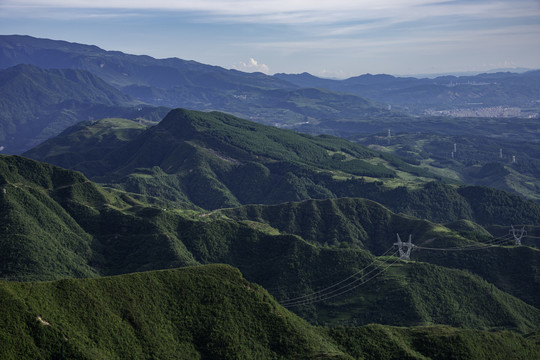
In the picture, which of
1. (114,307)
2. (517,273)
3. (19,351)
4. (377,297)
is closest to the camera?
(19,351)

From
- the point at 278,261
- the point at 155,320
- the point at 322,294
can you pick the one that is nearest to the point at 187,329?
the point at 155,320

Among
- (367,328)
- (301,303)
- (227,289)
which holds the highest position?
(227,289)

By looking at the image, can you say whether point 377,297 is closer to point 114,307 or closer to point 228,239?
point 228,239

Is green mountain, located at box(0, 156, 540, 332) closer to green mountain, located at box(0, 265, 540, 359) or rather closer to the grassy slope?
green mountain, located at box(0, 265, 540, 359)

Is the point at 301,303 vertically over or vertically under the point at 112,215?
under

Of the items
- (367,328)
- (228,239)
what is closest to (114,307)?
(367,328)

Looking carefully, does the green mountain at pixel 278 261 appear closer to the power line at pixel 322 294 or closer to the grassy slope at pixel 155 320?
the power line at pixel 322 294

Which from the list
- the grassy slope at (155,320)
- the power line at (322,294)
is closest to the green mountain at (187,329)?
the grassy slope at (155,320)
